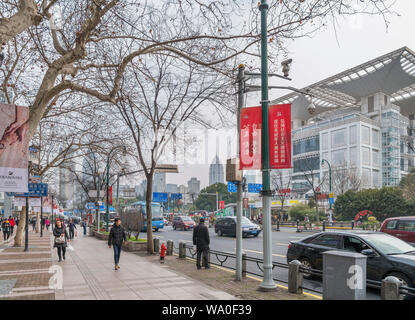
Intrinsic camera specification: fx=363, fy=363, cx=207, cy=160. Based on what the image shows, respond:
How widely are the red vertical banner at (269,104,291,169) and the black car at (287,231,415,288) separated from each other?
9.61ft

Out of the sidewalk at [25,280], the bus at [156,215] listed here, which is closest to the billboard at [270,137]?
the sidewalk at [25,280]

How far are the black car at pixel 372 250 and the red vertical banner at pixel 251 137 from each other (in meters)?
3.20

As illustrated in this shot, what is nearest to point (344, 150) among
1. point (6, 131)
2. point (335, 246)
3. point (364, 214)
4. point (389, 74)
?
point (389, 74)

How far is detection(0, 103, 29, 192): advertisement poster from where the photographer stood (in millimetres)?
7578

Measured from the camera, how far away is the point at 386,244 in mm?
9273

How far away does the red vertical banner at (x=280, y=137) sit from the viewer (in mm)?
9023

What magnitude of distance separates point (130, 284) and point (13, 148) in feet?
14.7

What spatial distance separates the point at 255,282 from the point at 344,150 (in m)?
76.8

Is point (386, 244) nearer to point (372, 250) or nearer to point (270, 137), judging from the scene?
point (372, 250)

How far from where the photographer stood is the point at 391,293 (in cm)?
628

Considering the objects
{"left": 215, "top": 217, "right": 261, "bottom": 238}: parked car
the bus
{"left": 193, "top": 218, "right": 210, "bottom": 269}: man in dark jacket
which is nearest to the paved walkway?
{"left": 193, "top": 218, "right": 210, "bottom": 269}: man in dark jacket

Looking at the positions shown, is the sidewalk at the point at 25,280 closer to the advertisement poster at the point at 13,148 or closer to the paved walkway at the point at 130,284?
the paved walkway at the point at 130,284

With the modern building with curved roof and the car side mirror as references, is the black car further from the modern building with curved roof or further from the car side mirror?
the modern building with curved roof

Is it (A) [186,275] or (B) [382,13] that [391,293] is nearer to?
(B) [382,13]
